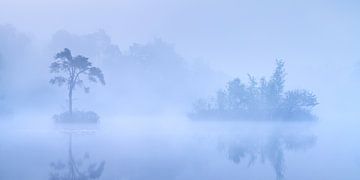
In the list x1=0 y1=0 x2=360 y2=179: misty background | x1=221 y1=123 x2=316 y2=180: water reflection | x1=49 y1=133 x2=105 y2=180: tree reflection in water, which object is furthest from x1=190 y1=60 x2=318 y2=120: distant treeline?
x1=49 y1=133 x2=105 y2=180: tree reflection in water

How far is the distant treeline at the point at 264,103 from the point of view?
49250mm

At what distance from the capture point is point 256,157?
18891 mm

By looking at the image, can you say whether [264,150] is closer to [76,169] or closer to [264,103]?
[76,169]

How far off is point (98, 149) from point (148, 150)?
216 cm

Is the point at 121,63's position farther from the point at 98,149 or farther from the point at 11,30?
the point at 98,149

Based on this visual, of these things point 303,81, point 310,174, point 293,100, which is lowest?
point 310,174

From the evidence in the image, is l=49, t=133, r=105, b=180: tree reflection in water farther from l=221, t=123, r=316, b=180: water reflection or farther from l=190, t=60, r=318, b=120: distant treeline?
l=190, t=60, r=318, b=120: distant treeline

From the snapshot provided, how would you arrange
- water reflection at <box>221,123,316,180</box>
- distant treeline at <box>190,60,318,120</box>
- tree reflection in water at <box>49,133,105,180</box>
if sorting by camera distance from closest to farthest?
tree reflection in water at <box>49,133,105,180</box> → water reflection at <box>221,123,316,180</box> → distant treeline at <box>190,60,318,120</box>

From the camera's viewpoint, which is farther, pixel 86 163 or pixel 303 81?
pixel 303 81

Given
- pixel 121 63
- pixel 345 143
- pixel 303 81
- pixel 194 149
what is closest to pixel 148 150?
pixel 194 149

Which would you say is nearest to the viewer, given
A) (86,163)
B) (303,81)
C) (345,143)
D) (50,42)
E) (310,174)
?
(310,174)

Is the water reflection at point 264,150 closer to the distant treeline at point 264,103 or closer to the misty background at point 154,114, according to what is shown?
the misty background at point 154,114

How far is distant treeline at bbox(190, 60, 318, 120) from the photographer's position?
49250 mm

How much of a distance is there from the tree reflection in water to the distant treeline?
111 feet
